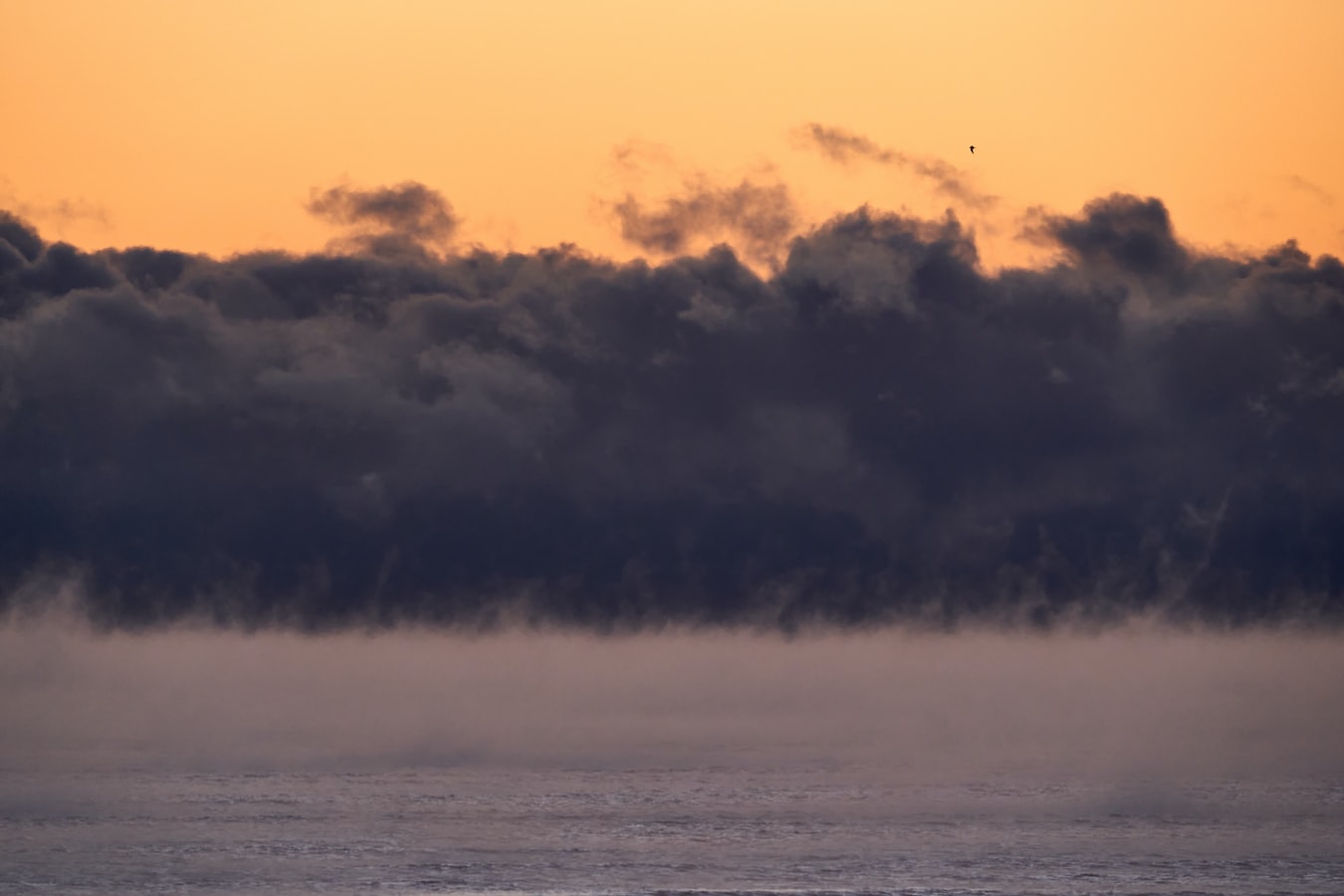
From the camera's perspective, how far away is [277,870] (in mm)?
69062

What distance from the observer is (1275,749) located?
151750 mm

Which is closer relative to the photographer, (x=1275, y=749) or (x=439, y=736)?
(x=1275, y=749)

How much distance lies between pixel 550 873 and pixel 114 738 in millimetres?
115068

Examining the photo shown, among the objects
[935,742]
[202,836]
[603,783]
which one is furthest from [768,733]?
[202,836]

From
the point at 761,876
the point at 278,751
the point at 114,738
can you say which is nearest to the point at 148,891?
the point at 761,876

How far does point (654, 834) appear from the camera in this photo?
8444 centimetres

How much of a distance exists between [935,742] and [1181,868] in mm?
94414

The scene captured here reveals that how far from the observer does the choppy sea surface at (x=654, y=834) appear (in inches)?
2613

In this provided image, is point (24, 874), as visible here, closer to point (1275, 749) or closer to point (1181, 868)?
point (1181, 868)

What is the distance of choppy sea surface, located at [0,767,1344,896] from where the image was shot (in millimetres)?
66375

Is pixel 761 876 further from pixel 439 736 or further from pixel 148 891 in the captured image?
pixel 439 736

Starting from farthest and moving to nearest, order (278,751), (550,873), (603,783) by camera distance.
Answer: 1. (278,751)
2. (603,783)
3. (550,873)

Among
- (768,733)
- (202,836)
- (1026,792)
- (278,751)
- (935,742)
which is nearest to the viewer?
(202,836)

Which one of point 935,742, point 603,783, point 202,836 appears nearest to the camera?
point 202,836
